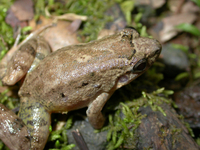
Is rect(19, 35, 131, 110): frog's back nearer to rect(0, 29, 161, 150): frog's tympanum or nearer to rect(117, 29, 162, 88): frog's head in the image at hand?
rect(0, 29, 161, 150): frog's tympanum

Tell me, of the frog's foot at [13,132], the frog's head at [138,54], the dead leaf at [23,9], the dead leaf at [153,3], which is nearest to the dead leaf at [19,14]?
the dead leaf at [23,9]

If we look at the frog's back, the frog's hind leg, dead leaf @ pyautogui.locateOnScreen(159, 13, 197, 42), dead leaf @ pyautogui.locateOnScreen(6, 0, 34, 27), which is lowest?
dead leaf @ pyautogui.locateOnScreen(159, 13, 197, 42)

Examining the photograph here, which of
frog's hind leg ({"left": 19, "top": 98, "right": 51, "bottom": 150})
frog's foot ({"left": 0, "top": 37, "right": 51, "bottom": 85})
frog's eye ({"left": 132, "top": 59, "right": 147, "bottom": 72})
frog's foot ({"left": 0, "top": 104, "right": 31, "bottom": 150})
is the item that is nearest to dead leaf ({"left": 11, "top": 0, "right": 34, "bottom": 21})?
frog's foot ({"left": 0, "top": 37, "right": 51, "bottom": 85})

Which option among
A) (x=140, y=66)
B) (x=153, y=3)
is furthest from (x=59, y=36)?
(x=153, y=3)

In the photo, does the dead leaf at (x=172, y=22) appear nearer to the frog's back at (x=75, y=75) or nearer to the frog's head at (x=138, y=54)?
the frog's head at (x=138, y=54)

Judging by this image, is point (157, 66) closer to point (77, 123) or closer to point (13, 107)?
point (77, 123)

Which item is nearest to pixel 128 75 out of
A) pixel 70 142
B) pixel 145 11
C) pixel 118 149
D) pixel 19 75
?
pixel 118 149

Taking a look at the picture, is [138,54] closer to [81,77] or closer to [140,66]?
[140,66]
